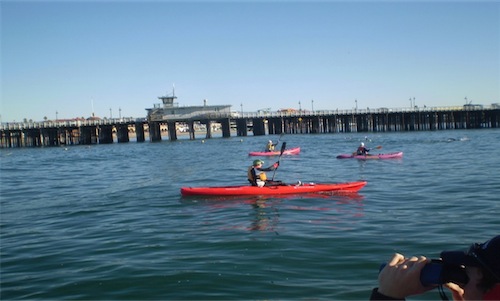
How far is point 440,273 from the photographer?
2.12m

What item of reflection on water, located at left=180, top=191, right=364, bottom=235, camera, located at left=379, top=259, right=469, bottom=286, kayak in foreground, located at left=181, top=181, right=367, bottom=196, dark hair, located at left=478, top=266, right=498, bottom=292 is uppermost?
camera, located at left=379, top=259, right=469, bottom=286

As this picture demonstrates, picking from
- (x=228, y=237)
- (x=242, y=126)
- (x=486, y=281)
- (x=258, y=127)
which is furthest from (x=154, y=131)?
(x=486, y=281)

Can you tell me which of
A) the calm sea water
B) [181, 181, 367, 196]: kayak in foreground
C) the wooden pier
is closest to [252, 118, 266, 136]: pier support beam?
the wooden pier

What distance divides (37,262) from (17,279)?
981mm

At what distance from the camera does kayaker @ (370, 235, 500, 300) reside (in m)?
2.12

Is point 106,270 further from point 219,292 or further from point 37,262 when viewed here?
point 219,292

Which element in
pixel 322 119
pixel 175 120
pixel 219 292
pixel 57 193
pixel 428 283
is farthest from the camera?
pixel 322 119

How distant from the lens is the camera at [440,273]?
2119 millimetres

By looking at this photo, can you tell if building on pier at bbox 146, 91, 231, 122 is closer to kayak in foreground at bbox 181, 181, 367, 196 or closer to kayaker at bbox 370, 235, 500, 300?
kayak in foreground at bbox 181, 181, 367, 196

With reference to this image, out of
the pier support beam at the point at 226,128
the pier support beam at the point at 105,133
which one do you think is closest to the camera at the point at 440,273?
the pier support beam at the point at 226,128


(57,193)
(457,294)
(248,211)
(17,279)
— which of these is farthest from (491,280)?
(57,193)

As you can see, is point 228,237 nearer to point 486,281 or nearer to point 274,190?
point 274,190

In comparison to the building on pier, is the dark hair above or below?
below

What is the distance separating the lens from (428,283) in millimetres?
2131
